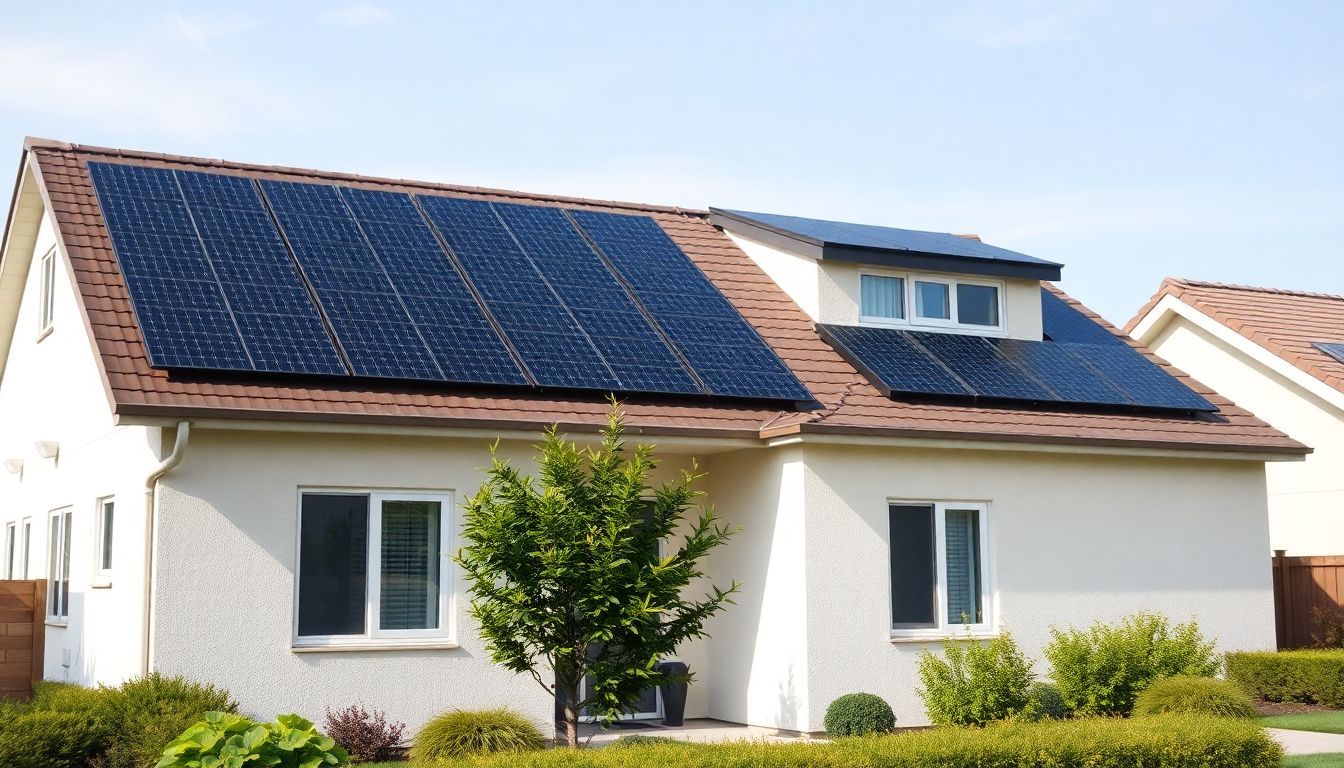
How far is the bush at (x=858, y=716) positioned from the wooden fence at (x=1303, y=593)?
8643 mm

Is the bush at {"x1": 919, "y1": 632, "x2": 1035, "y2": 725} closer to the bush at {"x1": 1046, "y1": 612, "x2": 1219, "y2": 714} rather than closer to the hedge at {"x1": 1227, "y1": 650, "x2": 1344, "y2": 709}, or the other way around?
the bush at {"x1": 1046, "y1": 612, "x2": 1219, "y2": 714}

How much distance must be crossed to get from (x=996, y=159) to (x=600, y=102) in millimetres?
6212

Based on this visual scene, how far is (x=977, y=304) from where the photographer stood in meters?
20.2

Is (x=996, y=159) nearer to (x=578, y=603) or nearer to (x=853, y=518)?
(x=853, y=518)

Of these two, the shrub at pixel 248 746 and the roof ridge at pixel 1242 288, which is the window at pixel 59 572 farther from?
the roof ridge at pixel 1242 288

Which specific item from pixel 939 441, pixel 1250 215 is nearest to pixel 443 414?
pixel 939 441

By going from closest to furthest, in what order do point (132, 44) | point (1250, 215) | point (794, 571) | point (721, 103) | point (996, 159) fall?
point (794, 571) < point (132, 44) < point (721, 103) < point (996, 159) < point (1250, 215)

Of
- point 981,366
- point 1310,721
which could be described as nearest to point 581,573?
point 981,366

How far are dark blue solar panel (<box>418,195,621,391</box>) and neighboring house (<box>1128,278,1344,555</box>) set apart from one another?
13.5 meters

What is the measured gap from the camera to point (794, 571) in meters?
15.9

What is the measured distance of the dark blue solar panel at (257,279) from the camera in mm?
14672

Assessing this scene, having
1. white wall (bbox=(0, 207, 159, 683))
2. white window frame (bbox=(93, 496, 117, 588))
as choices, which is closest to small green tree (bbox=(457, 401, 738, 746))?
white wall (bbox=(0, 207, 159, 683))

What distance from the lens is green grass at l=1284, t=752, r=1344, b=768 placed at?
1254cm

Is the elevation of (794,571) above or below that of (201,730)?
above
